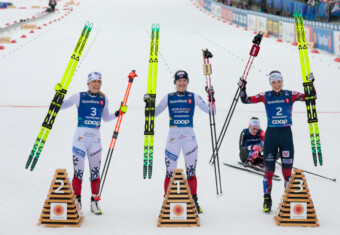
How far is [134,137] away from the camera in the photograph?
33.2 feet

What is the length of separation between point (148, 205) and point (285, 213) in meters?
1.81

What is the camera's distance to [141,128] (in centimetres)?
1079

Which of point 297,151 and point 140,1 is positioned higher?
point 140,1

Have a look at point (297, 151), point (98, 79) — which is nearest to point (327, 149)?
point (297, 151)

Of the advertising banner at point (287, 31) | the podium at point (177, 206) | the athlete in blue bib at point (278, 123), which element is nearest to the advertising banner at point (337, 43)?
the advertising banner at point (287, 31)

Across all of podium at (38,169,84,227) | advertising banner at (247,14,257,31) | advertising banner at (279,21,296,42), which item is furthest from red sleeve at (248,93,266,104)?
advertising banner at (247,14,257,31)

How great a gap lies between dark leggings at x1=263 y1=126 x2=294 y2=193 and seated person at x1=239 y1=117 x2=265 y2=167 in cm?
185

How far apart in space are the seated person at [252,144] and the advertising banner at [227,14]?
26296 mm

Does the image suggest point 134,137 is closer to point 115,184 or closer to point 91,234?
point 115,184

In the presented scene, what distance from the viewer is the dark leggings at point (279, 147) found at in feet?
19.7

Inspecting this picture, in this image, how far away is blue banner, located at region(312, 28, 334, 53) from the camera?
2036 cm

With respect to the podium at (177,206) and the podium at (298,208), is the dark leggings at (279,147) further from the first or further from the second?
the podium at (177,206)

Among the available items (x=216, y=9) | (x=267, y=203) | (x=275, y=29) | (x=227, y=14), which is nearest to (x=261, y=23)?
(x=275, y=29)

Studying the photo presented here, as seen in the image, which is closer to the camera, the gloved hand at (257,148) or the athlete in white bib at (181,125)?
the athlete in white bib at (181,125)
